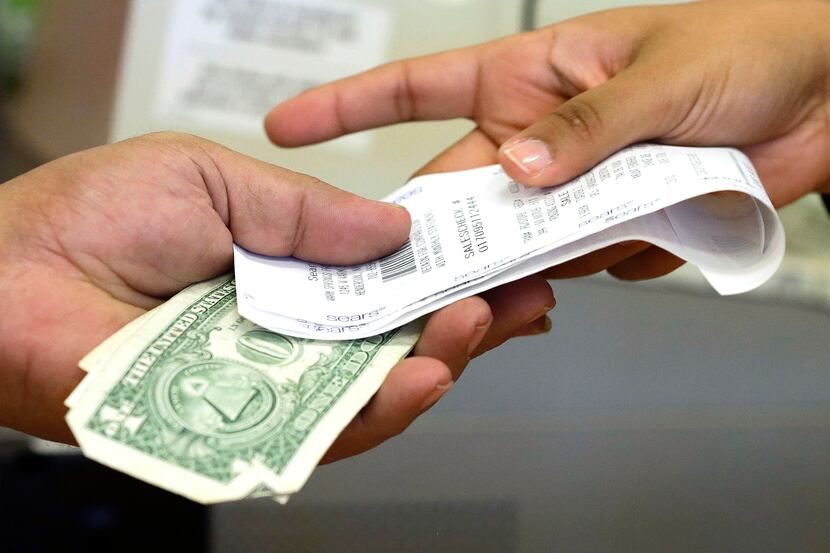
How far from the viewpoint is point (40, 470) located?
73 cm

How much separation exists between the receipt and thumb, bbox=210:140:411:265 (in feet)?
0.04

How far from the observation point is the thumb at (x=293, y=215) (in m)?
0.54

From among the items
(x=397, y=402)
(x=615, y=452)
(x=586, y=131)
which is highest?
(x=586, y=131)

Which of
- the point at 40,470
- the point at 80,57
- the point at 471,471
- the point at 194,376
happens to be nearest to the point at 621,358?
the point at 471,471

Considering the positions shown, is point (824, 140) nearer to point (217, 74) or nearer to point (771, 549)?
point (771, 549)

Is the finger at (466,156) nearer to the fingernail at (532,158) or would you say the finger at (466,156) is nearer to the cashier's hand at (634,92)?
the cashier's hand at (634,92)

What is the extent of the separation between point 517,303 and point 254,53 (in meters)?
0.58

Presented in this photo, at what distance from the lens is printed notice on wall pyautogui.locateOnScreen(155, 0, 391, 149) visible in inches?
37.8

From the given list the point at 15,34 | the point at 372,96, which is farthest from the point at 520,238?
the point at 15,34

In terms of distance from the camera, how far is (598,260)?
0.68m

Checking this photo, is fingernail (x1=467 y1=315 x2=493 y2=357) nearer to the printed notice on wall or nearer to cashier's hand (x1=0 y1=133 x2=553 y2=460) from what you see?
cashier's hand (x1=0 y1=133 x2=553 y2=460)

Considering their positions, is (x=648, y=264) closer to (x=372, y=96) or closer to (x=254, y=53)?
(x=372, y=96)

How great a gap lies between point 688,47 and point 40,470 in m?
0.62

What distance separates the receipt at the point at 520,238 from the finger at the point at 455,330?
2cm
